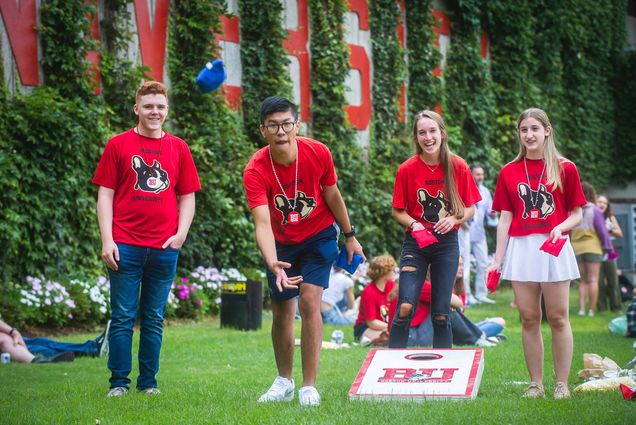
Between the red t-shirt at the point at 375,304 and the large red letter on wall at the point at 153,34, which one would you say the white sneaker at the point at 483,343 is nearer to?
the red t-shirt at the point at 375,304

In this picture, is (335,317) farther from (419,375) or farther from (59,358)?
(419,375)

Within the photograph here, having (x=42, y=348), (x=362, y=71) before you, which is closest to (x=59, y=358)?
(x=42, y=348)

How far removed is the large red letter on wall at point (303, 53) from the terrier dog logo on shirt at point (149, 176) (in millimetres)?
8712

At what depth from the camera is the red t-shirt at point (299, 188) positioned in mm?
5469

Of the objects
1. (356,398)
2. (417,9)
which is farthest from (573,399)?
(417,9)

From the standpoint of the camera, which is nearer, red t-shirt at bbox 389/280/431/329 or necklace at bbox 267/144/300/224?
necklace at bbox 267/144/300/224

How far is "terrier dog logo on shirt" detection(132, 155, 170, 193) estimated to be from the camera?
5770 millimetres

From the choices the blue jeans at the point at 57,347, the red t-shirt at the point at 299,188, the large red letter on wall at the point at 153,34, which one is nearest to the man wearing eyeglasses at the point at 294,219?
the red t-shirt at the point at 299,188

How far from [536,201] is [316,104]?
9.28 m

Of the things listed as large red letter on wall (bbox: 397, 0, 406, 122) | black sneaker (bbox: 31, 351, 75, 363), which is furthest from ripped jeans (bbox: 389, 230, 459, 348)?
large red letter on wall (bbox: 397, 0, 406, 122)

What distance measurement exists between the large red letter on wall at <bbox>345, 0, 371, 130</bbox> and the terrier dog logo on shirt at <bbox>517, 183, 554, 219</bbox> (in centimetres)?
984

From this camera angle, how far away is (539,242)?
5.61m

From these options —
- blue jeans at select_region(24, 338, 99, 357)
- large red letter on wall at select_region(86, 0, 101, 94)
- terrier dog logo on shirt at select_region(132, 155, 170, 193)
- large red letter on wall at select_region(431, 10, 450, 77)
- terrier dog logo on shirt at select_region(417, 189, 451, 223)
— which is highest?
large red letter on wall at select_region(431, 10, 450, 77)

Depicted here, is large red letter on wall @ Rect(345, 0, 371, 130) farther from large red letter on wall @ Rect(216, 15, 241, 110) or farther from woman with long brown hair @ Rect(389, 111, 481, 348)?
woman with long brown hair @ Rect(389, 111, 481, 348)
